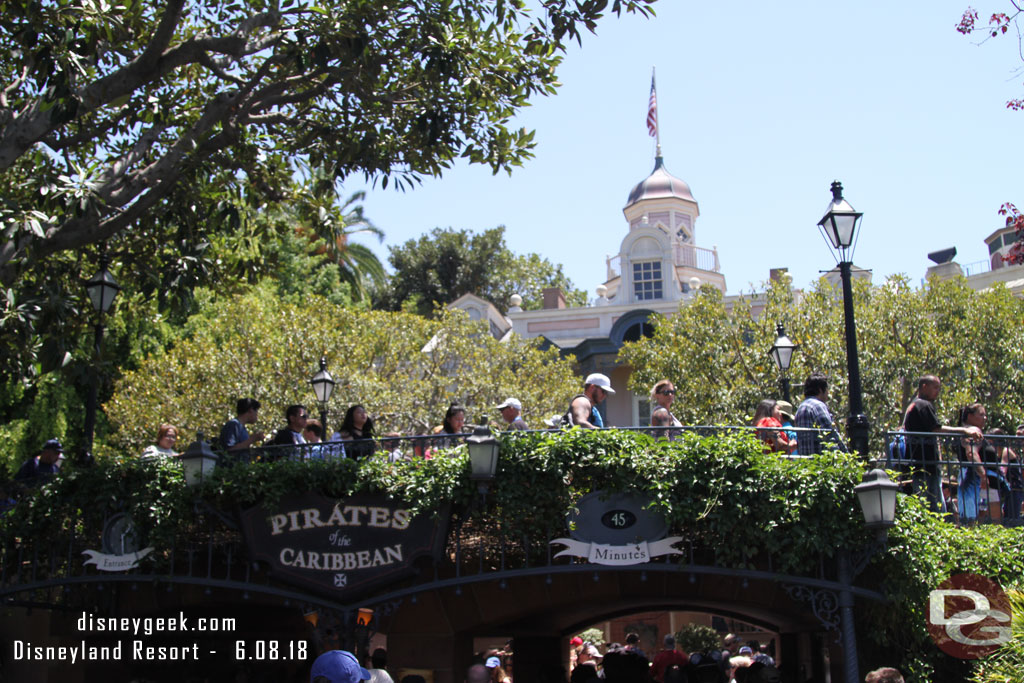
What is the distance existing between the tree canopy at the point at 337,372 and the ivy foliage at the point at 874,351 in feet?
14.4

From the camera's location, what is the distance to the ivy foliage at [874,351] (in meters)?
21.9

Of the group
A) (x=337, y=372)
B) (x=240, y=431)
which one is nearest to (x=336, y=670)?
(x=240, y=431)

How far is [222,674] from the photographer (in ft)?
43.6

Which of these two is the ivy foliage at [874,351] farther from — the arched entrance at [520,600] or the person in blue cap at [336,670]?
the person in blue cap at [336,670]

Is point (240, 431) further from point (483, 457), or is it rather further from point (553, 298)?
point (553, 298)

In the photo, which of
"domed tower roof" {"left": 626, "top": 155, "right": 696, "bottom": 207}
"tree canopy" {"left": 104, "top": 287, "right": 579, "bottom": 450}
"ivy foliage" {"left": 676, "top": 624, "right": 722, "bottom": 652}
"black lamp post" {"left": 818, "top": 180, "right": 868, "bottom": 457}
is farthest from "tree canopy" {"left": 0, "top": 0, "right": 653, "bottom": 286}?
"domed tower roof" {"left": 626, "top": 155, "right": 696, "bottom": 207}

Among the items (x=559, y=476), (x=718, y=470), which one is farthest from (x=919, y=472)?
(x=559, y=476)

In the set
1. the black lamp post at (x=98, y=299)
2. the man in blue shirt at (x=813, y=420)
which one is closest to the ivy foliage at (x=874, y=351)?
the man in blue shirt at (x=813, y=420)

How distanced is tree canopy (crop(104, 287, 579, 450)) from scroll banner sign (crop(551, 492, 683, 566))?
14.5 meters

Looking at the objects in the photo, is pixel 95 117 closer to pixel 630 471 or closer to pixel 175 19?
pixel 175 19

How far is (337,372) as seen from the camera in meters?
24.3

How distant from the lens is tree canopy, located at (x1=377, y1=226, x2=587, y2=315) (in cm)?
4969

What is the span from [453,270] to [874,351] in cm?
3028

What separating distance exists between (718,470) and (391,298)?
40893 millimetres
